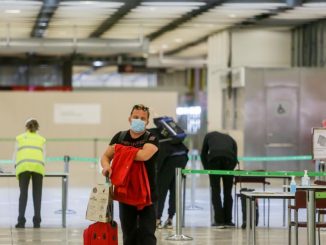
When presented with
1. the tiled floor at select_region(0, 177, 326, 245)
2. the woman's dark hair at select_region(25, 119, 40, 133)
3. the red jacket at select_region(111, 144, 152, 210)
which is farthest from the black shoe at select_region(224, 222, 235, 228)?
the red jacket at select_region(111, 144, 152, 210)

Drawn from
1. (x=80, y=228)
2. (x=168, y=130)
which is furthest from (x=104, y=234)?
(x=80, y=228)

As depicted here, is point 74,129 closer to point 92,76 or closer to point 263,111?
point 263,111

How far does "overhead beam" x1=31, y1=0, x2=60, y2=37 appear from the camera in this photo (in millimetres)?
21212

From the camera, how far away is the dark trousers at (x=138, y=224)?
8.16 metres

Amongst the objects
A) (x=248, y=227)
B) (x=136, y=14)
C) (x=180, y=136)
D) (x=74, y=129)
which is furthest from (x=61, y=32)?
(x=248, y=227)

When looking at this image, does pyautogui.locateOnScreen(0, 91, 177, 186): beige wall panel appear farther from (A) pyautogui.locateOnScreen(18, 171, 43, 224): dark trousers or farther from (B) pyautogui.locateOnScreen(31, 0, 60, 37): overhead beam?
(A) pyautogui.locateOnScreen(18, 171, 43, 224): dark trousers

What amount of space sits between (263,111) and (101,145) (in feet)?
16.5

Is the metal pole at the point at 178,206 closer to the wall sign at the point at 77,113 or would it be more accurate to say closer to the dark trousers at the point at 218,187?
the dark trousers at the point at 218,187

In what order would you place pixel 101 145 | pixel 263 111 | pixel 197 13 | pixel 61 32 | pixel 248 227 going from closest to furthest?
pixel 248 227
pixel 197 13
pixel 263 111
pixel 101 145
pixel 61 32

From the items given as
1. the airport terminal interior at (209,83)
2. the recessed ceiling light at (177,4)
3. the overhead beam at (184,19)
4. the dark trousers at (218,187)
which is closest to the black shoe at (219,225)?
the dark trousers at (218,187)

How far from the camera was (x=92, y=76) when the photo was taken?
4947 centimetres

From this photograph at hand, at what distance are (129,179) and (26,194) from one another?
501 centimetres

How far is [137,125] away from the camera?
8.12 meters

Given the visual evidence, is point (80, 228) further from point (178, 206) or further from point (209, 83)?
point (209, 83)
